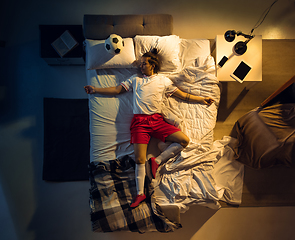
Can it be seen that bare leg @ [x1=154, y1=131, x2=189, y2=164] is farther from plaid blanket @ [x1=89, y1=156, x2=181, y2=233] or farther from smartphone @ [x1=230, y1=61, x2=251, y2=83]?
smartphone @ [x1=230, y1=61, x2=251, y2=83]

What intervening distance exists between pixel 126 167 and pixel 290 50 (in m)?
2.67

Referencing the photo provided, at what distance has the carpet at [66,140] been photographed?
1.99 metres

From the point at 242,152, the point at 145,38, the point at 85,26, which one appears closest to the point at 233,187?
the point at 242,152

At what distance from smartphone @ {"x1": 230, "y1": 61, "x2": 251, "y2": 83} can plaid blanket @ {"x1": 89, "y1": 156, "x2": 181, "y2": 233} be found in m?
1.45

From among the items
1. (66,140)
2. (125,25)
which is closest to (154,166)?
(66,140)

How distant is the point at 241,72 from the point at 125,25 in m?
1.41

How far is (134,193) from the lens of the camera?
5.36 feet

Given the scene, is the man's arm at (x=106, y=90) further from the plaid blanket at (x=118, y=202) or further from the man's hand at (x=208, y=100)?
the man's hand at (x=208, y=100)

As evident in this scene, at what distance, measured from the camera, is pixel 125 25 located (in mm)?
1847

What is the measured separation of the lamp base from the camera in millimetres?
1621

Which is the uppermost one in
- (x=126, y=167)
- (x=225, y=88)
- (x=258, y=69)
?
(x=258, y=69)

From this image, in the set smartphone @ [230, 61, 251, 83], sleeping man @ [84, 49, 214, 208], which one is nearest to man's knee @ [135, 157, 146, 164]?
sleeping man @ [84, 49, 214, 208]

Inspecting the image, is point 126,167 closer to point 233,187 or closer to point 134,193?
point 134,193

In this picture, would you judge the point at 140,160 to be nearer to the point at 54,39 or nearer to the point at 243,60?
the point at 243,60
